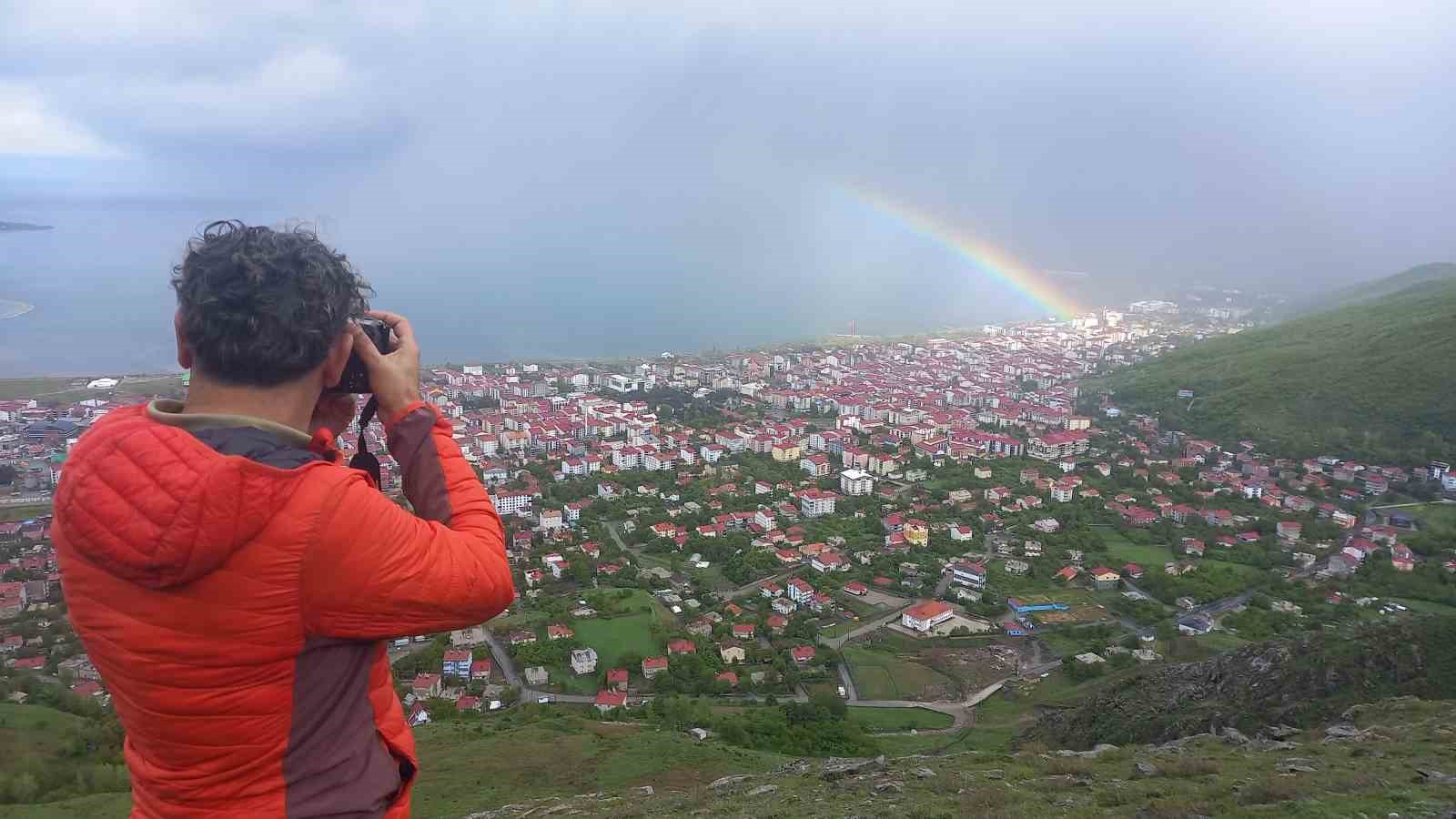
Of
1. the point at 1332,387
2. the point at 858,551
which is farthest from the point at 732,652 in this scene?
the point at 1332,387

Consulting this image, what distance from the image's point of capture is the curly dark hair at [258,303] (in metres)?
0.63

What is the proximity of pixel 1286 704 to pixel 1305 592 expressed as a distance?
677cm

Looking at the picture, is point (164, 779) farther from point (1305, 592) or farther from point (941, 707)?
point (1305, 592)

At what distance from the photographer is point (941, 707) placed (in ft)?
28.5

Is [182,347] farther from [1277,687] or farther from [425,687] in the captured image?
[425,687]

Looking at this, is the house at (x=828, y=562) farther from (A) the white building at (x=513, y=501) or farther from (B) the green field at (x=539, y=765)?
(A) the white building at (x=513, y=501)

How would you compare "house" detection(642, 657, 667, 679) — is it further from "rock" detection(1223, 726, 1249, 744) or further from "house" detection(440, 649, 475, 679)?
"rock" detection(1223, 726, 1249, 744)

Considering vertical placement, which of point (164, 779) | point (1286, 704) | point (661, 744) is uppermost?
point (164, 779)

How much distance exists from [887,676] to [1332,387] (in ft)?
62.7

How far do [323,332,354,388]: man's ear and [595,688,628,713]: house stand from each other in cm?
832

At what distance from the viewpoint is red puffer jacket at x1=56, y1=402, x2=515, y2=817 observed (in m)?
0.57

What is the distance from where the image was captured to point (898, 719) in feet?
27.3

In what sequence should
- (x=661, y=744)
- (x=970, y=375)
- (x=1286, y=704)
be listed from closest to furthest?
(x=1286, y=704) < (x=661, y=744) < (x=970, y=375)

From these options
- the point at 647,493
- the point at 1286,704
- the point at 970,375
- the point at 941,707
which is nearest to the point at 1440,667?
the point at 1286,704
